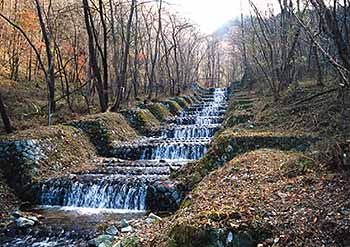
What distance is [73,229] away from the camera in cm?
766

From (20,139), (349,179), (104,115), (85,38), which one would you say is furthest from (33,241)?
(85,38)

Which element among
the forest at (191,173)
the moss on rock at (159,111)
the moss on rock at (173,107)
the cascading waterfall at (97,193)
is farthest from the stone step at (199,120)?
the cascading waterfall at (97,193)

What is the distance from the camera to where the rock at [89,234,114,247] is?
6012 millimetres

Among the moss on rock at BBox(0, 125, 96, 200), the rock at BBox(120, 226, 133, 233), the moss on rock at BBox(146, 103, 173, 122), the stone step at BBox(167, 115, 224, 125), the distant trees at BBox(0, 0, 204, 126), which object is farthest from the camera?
the distant trees at BBox(0, 0, 204, 126)

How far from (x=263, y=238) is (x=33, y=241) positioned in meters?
5.05

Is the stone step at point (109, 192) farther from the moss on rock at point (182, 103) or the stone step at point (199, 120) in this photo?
the moss on rock at point (182, 103)

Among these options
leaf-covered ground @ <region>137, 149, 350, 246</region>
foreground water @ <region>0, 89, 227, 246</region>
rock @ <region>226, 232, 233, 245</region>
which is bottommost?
foreground water @ <region>0, 89, 227, 246</region>

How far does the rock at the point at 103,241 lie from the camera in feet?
19.7

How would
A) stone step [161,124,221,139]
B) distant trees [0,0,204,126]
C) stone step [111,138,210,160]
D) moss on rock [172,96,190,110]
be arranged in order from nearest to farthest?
stone step [111,138,210,160] → stone step [161,124,221,139] → distant trees [0,0,204,126] → moss on rock [172,96,190,110]

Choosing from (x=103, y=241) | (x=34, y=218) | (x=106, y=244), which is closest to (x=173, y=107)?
(x=34, y=218)

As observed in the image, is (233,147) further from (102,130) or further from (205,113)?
(205,113)

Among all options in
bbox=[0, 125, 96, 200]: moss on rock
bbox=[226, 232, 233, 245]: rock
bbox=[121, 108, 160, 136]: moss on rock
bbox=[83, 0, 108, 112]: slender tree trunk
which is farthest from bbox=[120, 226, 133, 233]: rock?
bbox=[121, 108, 160, 136]: moss on rock

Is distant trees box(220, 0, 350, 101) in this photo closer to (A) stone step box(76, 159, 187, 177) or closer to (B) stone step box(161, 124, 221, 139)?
(B) stone step box(161, 124, 221, 139)

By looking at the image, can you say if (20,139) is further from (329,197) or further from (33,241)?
(329,197)
